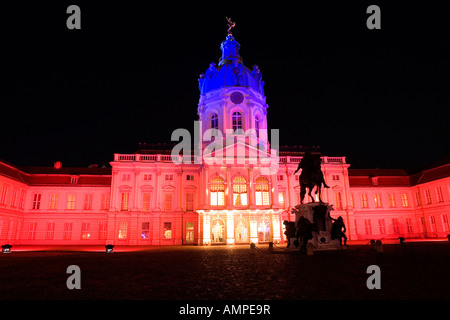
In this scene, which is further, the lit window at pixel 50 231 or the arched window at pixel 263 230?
the lit window at pixel 50 231

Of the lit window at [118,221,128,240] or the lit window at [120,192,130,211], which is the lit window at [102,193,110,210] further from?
the lit window at [118,221,128,240]

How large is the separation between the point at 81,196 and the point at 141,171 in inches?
374

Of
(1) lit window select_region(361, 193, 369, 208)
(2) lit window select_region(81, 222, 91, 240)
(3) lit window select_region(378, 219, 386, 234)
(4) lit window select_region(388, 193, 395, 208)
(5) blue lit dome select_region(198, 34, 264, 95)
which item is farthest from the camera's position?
(5) blue lit dome select_region(198, 34, 264, 95)

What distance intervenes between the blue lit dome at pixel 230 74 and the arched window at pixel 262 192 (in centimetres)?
1633

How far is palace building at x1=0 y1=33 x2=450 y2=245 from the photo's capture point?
37031 mm

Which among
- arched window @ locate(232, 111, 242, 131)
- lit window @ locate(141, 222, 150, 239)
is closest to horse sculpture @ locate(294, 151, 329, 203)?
lit window @ locate(141, 222, 150, 239)

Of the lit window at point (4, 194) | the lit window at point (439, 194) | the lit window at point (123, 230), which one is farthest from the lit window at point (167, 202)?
the lit window at point (439, 194)

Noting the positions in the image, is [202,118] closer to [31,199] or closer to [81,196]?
[81,196]

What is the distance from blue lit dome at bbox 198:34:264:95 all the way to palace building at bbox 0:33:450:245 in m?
0.36

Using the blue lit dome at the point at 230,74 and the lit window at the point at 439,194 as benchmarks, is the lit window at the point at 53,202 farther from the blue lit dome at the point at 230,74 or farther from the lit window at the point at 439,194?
the lit window at the point at 439,194

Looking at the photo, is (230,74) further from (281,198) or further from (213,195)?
(281,198)

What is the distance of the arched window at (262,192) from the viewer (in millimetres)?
37847

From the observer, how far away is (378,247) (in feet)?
52.7

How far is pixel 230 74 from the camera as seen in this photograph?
46781 millimetres
